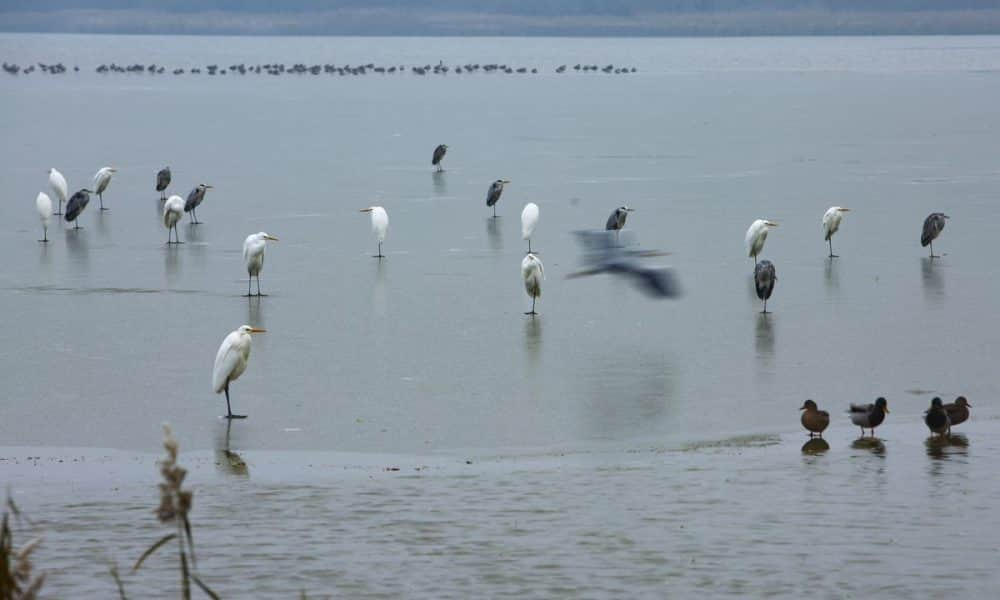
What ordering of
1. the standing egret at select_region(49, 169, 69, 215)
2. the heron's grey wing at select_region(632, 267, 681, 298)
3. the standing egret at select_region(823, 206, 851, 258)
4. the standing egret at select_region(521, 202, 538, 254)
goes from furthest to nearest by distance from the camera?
the standing egret at select_region(49, 169, 69, 215)
the standing egret at select_region(521, 202, 538, 254)
the standing egret at select_region(823, 206, 851, 258)
the heron's grey wing at select_region(632, 267, 681, 298)

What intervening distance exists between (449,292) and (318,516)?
338 inches

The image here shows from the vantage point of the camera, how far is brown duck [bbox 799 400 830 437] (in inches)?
454

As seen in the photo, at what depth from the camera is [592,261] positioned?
2011 cm

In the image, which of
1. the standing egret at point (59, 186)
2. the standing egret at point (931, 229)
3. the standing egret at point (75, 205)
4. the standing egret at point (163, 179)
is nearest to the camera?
the standing egret at point (931, 229)

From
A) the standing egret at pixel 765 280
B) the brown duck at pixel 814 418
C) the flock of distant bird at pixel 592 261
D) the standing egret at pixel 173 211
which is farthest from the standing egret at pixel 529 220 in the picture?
the brown duck at pixel 814 418

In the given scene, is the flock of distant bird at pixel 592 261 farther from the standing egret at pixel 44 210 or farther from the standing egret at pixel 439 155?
the standing egret at pixel 439 155

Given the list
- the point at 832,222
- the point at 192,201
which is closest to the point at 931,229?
the point at 832,222

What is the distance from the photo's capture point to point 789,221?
79.5 feet

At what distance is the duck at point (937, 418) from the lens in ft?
37.3

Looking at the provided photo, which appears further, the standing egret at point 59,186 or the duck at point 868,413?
the standing egret at point 59,186

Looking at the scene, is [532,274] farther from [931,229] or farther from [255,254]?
[931,229]

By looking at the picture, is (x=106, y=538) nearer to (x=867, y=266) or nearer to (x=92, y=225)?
(x=867, y=266)

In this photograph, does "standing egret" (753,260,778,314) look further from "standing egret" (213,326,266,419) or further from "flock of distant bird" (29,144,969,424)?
"standing egret" (213,326,266,419)

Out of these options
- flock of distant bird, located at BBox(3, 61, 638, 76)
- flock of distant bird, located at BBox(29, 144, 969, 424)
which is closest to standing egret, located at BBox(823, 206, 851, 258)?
flock of distant bird, located at BBox(29, 144, 969, 424)
